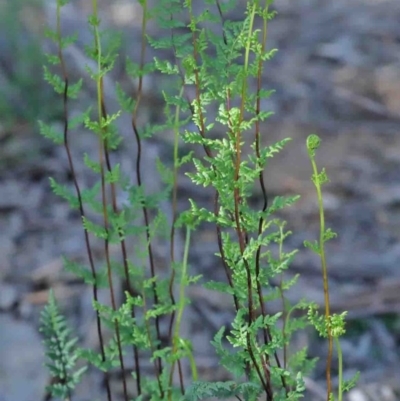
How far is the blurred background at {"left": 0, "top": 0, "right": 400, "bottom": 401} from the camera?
2.25 meters

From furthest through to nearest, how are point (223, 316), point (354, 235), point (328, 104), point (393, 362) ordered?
1. point (328, 104)
2. point (354, 235)
3. point (223, 316)
4. point (393, 362)

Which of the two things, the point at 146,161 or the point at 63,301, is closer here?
the point at 63,301

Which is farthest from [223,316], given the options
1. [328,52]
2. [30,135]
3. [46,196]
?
[328,52]

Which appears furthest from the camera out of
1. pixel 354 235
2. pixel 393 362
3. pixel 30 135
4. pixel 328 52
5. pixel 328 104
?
pixel 328 52

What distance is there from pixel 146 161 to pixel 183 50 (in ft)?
6.49

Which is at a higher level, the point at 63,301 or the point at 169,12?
the point at 63,301

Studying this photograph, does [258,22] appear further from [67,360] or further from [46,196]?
[67,360]

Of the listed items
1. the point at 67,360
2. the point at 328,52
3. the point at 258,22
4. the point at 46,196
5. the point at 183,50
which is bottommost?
the point at 67,360

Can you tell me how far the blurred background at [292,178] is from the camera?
2.25 metres

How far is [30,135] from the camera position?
10.6 ft

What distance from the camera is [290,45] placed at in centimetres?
420

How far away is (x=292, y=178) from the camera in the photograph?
3006 mm

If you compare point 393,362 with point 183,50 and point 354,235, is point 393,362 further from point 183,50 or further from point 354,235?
point 183,50

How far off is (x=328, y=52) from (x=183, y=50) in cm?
314
